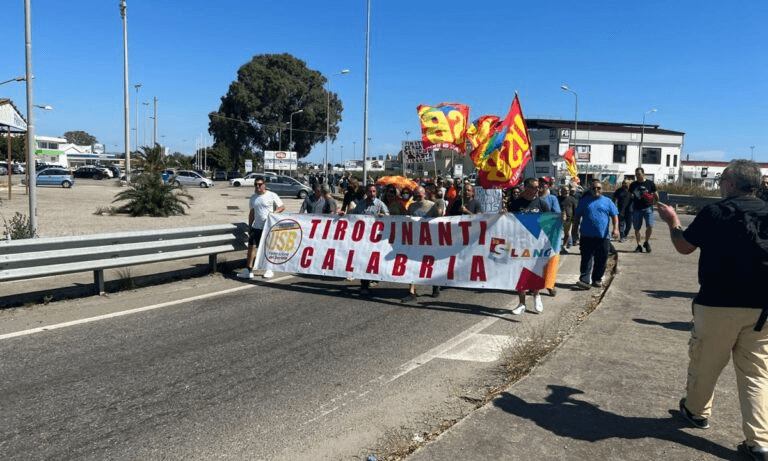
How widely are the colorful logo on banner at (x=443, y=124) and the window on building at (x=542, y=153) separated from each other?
223 ft

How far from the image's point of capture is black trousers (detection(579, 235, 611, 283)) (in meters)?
9.69

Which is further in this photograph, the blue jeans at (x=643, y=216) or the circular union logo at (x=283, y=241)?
the blue jeans at (x=643, y=216)

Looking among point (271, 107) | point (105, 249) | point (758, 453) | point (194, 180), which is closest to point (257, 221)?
point (105, 249)

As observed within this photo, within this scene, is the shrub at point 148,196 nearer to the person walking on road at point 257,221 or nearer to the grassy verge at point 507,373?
the person walking on road at point 257,221

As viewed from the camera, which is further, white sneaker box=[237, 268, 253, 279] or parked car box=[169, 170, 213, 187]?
parked car box=[169, 170, 213, 187]

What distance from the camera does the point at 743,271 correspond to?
11.9 feet

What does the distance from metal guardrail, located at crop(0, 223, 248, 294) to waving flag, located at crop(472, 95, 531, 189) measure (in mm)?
4563

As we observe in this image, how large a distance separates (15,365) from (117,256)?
11.3 ft

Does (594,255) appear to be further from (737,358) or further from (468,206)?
(737,358)

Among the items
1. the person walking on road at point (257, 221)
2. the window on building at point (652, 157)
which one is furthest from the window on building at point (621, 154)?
the person walking on road at point (257, 221)

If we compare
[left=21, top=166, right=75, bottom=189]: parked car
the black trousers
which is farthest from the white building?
the black trousers

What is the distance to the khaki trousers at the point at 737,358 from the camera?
356 centimetres

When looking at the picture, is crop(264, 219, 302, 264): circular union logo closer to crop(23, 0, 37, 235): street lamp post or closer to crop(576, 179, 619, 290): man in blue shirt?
crop(576, 179, 619, 290): man in blue shirt

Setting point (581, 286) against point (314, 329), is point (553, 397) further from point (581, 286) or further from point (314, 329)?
point (581, 286)
